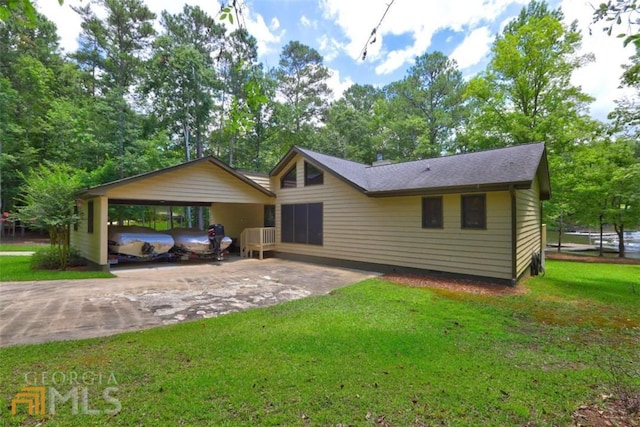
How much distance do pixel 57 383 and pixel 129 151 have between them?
1938 centimetres

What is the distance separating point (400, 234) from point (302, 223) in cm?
403

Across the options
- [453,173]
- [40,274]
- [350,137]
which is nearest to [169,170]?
[40,274]

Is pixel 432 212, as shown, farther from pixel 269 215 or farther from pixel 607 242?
pixel 607 242

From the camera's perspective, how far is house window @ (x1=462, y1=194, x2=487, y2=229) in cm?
762

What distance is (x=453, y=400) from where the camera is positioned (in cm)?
260

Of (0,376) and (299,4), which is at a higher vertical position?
(299,4)

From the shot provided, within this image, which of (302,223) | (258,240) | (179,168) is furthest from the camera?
(258,240)

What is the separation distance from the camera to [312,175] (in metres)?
11.2

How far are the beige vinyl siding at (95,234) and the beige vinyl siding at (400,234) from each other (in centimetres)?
589

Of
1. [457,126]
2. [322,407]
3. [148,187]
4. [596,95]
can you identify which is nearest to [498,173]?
[322,407]

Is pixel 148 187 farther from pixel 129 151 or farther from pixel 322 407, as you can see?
pixel 129 151

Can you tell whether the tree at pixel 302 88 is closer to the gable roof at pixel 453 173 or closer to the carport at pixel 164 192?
the carport at pixel 164 192

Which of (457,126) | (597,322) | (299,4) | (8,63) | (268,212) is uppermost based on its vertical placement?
(8,63)

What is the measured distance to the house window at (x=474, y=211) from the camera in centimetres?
762
